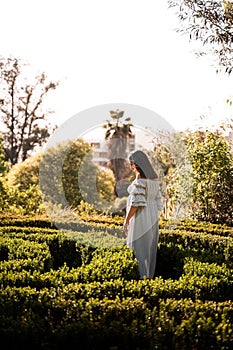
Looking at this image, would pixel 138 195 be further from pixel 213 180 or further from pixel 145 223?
pixel 213 180

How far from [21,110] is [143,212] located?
23.3 m

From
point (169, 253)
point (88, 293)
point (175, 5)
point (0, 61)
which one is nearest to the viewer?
point (88, 293)

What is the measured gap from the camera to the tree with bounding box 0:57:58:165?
95.5 ft

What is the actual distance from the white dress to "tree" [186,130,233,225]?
19.3ft

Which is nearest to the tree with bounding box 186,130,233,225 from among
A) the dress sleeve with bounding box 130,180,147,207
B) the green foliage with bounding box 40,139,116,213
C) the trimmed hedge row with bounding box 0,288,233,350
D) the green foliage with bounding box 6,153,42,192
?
the dress sleeve with bounding box 130,180,147,207

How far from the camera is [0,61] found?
29.0m

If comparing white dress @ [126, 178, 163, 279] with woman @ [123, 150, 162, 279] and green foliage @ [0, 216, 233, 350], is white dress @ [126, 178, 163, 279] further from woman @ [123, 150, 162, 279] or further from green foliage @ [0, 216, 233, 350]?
green foliage @ [0, 216, 233, 350]

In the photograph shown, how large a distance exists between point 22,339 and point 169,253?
14.0ft

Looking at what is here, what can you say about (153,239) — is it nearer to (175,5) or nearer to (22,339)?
(22,339)

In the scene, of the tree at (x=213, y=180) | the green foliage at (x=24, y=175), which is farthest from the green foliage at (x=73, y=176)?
the tree at (x=213, y=180)

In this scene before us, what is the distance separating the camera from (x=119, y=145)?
91.0ft

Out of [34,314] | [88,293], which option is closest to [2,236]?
[88,293]

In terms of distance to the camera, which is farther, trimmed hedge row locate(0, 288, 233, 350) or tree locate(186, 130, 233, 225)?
tree locate(186, 130, 233, 225)

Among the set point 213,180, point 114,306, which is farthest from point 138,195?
point 213,180
